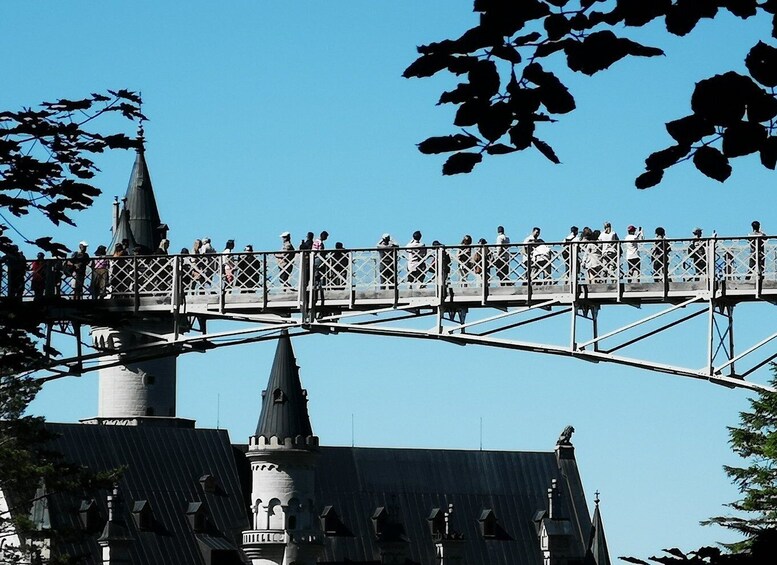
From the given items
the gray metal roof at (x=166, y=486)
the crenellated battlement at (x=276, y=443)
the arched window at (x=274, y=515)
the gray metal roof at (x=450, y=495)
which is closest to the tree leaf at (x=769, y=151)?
the gray metal roof at (x=166, y=486)

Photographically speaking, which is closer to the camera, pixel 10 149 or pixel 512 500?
pixel 10 149

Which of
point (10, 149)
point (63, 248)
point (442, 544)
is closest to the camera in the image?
point (10, 149)

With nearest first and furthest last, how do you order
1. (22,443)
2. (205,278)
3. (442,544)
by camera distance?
(205,278)
(22,443)
(442,544)

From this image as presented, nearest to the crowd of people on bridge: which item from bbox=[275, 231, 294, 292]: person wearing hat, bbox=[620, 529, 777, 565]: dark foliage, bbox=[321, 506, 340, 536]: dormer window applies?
bbox=[275, 231, 294, 292]: person wearing hat

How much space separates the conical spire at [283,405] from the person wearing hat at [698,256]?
47.9m

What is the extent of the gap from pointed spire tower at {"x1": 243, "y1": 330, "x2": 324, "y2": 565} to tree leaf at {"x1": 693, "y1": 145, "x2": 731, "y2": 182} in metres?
69.2

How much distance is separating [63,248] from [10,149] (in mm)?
2106

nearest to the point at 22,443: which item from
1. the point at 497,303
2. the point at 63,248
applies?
the point at 497,303

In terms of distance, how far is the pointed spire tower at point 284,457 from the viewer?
79.4 m

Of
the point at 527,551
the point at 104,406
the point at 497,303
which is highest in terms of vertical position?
the point at 497,303

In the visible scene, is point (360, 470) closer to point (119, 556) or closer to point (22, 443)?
point (119, 556)

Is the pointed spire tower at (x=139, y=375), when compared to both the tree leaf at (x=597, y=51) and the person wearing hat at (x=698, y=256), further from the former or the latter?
the tree leaf at (x=597, y=51)

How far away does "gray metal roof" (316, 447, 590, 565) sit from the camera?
8794cm

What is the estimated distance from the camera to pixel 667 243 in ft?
108
